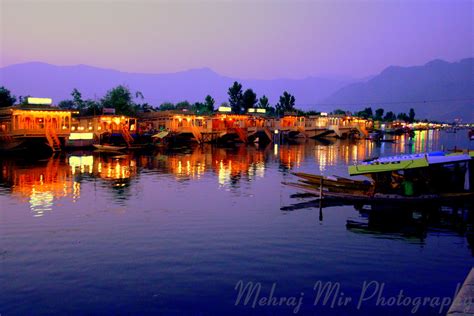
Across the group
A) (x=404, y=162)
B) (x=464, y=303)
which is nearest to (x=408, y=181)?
(x=404, y=162)

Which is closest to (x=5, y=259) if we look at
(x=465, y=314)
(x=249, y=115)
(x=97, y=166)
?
(x=465, y=314)

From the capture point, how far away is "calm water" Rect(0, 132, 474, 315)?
1205 cm

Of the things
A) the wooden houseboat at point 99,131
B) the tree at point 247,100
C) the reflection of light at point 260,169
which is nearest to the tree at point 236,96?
the tree at point 247,100

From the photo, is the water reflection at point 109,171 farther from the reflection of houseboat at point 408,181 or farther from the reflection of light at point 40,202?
the reflection of houseboat at point 408,181

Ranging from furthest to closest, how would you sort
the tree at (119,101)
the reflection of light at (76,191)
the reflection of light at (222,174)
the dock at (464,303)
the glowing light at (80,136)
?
the tree at (119,101), the glowing light at (80,136), the reflection of light at (222,174), the reflection of light at (76,191), the dock at (464,303)

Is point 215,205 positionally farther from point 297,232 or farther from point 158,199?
point 297,232

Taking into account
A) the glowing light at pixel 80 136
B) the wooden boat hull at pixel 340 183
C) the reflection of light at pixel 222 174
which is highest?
the glowing light at pixel 80 136

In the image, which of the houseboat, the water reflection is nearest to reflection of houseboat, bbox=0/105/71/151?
the houseboat

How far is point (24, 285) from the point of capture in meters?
12.8

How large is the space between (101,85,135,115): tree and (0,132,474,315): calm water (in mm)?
58534

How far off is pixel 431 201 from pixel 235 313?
15415 millimetres

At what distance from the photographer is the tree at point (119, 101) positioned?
86.3m

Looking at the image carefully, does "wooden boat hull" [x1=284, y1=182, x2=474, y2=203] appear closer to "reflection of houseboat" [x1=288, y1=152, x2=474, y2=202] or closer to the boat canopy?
"reflection of houseboat" [x1=288, y1=152, x2=474, y2=202]

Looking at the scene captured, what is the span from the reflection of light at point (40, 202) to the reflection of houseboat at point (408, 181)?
14897 millimetres
